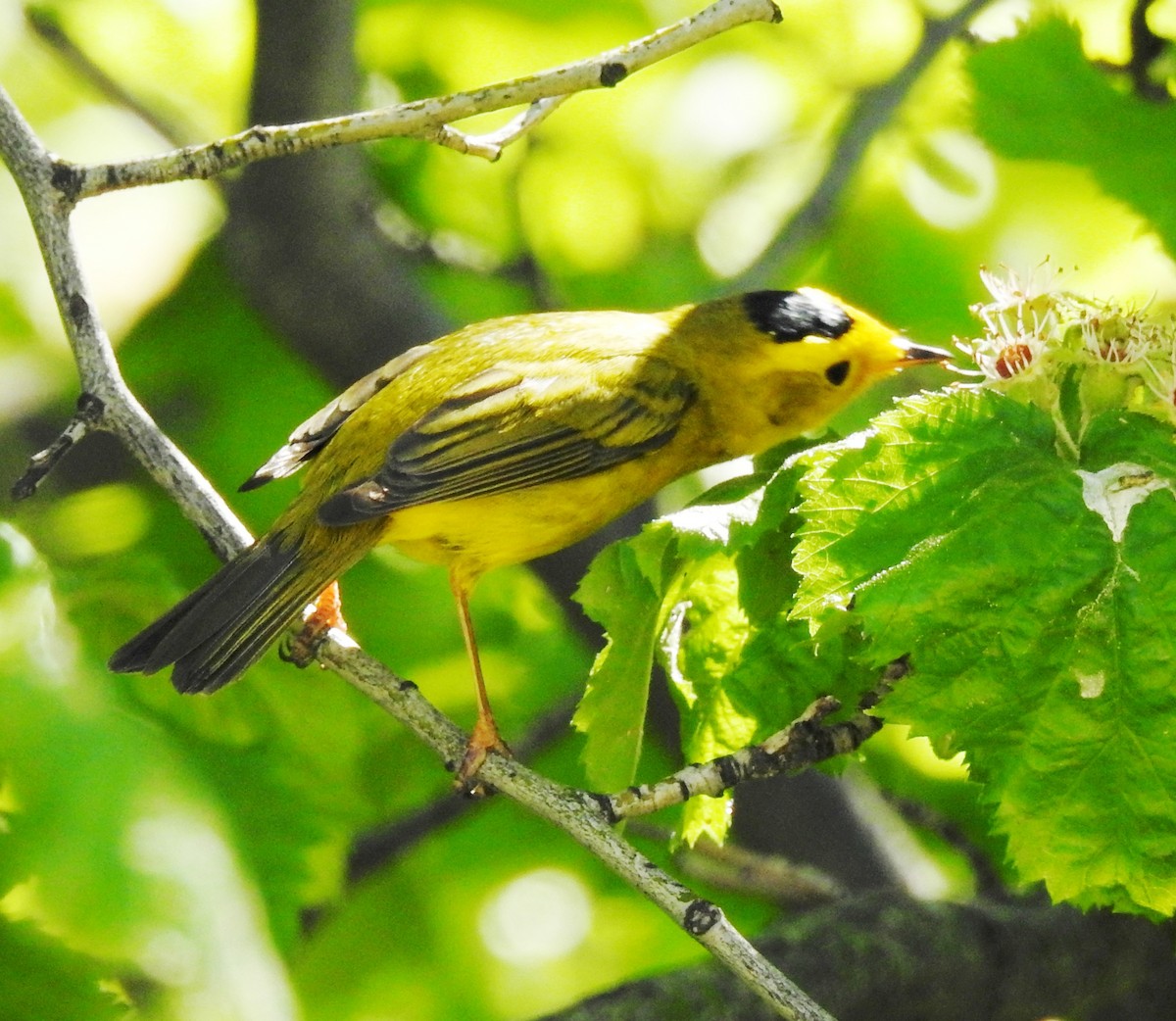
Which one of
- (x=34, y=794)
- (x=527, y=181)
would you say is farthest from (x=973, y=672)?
(x=527, y=181)

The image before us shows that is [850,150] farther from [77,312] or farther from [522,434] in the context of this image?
[77,312]

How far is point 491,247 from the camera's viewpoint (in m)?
5.57

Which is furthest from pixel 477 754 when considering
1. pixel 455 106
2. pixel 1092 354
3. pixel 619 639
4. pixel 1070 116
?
pixel 1070 116

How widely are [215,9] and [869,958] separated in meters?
3.74

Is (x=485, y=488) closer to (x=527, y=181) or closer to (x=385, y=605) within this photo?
(x=385, y=605)

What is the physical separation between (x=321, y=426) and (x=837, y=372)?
4.93ft

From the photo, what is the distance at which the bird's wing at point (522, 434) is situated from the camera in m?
3.78

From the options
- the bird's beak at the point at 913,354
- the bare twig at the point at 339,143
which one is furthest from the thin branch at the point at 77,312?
the bird's beak at the point at 913,354

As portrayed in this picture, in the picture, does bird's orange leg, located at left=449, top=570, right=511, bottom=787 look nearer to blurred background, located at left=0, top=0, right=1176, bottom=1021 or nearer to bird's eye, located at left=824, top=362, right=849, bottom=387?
blurred background, located at left=0, top=0, right=1176, bottom=1021

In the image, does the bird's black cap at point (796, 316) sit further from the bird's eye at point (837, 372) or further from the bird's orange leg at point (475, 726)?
the bird's orange leg at point (475, 726)

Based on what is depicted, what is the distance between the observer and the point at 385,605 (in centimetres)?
495

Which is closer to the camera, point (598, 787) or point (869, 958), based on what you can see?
point (598, 787)

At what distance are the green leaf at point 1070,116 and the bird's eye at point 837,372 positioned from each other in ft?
2.76

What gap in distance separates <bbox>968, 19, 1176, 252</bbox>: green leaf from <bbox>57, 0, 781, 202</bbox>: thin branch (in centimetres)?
108
